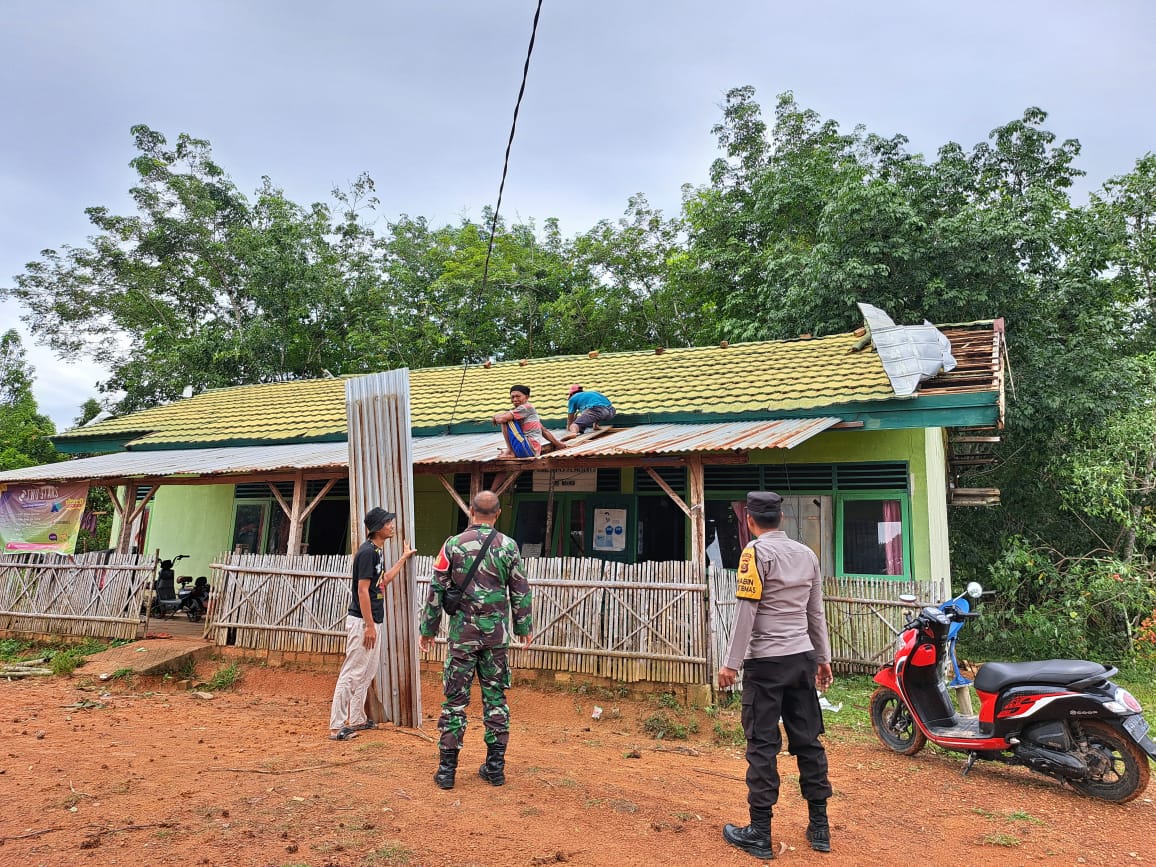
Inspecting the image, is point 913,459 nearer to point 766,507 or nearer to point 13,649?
point 766,507

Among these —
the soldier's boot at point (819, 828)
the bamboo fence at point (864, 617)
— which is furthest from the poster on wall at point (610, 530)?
the soldier's boot at point (819, 828)

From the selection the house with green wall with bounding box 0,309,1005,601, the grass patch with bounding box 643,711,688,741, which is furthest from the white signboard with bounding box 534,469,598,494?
the grass patch with bounding box 643,711,688,741

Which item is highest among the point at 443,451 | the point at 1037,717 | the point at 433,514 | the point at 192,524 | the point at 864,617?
the point at 443,451

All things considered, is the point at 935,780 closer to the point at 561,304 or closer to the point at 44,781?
the point at 44,781

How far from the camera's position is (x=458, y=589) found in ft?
14.0

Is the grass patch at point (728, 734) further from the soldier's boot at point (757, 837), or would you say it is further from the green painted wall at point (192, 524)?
the green painted wall at point (192, 524)

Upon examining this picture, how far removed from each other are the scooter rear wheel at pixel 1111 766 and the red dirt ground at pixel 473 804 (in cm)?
9

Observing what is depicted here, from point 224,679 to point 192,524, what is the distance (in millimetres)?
6344

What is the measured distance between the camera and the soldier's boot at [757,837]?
3387mm

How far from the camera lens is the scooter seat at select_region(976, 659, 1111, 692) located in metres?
4.43

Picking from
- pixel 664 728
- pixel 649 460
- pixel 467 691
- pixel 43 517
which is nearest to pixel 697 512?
pixel 649 460

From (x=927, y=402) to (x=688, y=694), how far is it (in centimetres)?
438

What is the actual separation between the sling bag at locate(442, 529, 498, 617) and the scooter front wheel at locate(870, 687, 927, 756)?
3342 millimetres

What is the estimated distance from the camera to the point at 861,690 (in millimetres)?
7473
